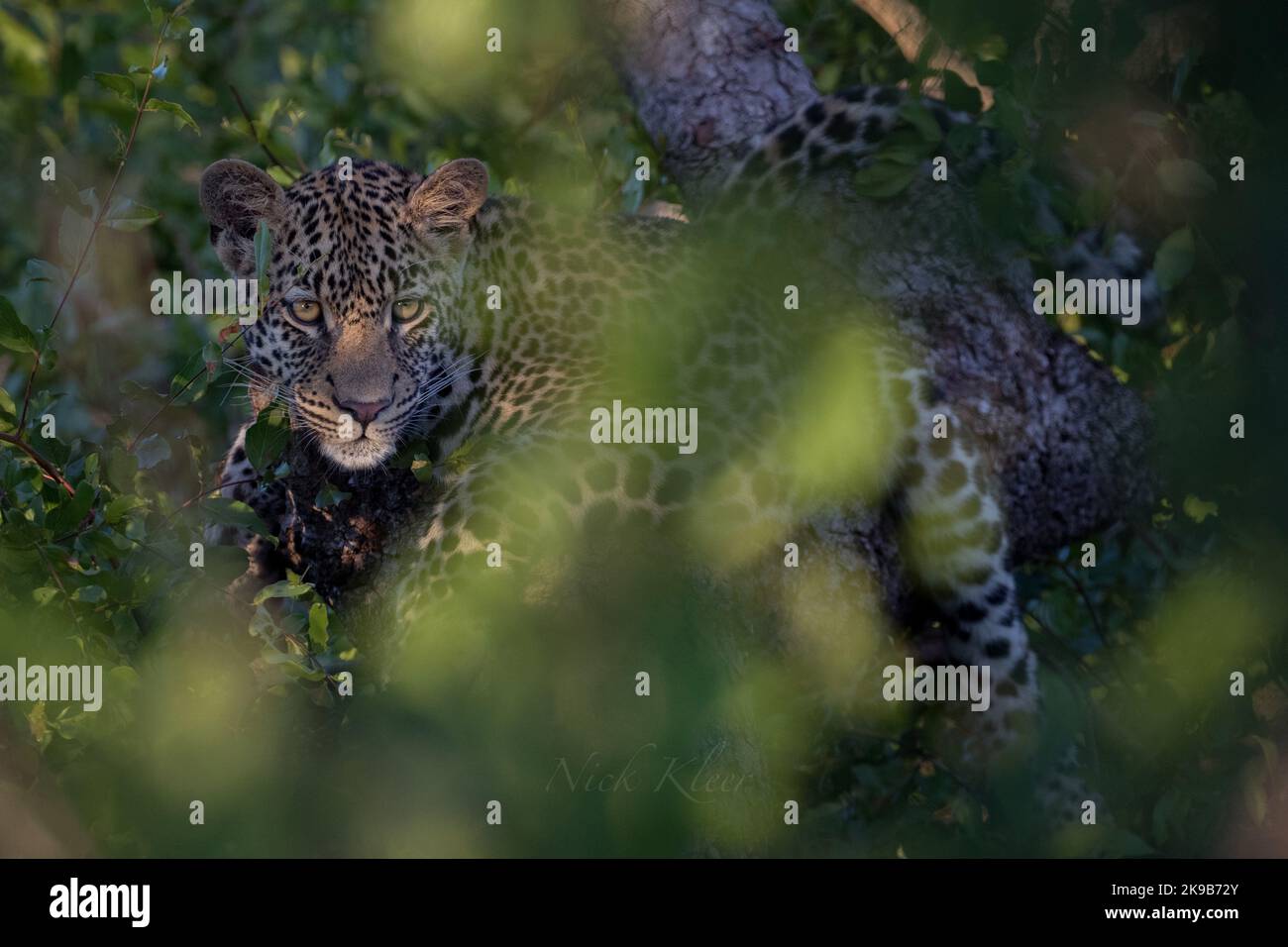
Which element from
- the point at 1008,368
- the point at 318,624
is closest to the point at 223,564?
the point at 318,624

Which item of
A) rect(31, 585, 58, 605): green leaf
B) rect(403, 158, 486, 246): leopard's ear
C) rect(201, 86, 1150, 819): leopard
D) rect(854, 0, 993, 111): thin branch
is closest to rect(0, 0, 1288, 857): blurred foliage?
rect(31, 585, 58, 605): green leaf

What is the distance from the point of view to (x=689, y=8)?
8.12 m

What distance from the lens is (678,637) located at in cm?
493

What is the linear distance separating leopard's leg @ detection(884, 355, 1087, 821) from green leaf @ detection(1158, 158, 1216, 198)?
150 cm

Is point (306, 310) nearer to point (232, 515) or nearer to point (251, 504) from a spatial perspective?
point (251, 504)

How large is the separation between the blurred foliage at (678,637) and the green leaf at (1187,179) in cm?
1

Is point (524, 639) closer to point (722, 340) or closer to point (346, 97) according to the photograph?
point (722, 340)

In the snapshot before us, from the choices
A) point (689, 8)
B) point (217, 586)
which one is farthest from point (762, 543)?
point (689, 8)

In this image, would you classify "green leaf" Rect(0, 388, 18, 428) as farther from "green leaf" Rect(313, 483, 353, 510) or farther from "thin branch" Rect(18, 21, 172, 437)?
"green leaf" Rect(313, 483, 353, 510)

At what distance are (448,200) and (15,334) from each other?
2119 mm

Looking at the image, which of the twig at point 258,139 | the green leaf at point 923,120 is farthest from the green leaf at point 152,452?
the green leaf at point 923,120

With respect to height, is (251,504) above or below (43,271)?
below

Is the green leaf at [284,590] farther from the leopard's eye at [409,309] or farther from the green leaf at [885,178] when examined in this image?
the green leaf at [885,178]

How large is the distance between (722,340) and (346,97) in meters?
2.93
